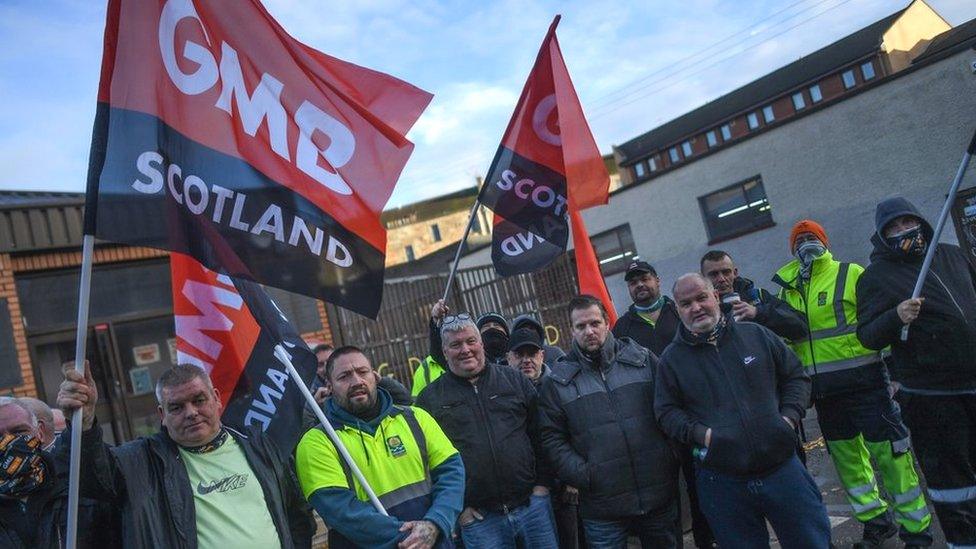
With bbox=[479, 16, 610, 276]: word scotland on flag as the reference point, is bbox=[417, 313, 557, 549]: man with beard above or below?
below

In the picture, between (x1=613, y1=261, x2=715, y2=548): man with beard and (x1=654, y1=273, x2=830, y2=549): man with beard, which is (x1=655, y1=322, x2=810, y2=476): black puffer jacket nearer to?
(x1=654, y1=273, x2=830, y2=549): man with beard

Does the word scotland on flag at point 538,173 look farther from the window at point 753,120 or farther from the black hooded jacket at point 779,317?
the window at point 753,120

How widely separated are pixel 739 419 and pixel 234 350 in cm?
263

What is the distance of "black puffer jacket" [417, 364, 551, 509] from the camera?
422 cm

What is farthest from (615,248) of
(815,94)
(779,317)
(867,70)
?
(779,317)

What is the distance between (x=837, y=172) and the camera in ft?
61.0

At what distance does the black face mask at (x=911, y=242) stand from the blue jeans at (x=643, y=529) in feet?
Answer: 6.72

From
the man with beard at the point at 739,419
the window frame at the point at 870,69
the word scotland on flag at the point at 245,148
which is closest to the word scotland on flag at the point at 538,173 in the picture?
the word scotland on flag at the point at 245,148

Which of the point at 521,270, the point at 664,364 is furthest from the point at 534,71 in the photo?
the point at 664,364

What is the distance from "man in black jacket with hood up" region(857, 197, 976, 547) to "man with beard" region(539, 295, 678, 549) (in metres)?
1.45

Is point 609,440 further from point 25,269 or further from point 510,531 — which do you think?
point 25,269

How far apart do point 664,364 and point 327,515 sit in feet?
6.23

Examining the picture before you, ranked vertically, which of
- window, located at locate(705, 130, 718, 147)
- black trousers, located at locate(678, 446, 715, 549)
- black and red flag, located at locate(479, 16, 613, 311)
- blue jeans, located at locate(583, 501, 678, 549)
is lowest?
black trousers, located at locate(678, 446, 715, 549)

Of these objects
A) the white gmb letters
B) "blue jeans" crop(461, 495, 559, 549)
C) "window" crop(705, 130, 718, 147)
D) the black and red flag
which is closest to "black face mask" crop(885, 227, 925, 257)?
the black and red flag
